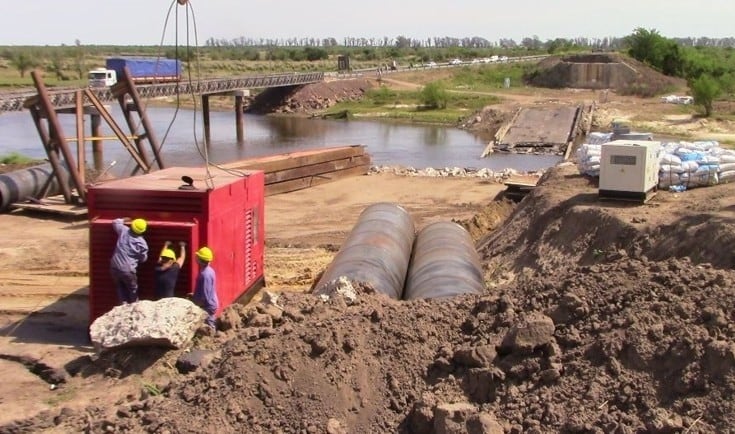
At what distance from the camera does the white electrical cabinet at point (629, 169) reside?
1316 cm

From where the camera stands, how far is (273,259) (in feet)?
52.0

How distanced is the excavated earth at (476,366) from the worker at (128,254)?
1.34 metres

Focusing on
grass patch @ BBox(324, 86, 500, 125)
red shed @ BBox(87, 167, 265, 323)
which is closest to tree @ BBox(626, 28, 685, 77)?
grass patch @ BBox(324, 86, 500, 125)

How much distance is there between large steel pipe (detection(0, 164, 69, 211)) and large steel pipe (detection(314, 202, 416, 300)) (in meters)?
10.1

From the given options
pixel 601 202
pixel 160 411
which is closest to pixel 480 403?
pixel 160 411

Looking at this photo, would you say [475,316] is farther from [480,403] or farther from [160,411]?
[160,411]

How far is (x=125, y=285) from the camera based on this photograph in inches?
379

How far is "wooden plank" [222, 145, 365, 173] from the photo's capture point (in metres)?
22.5

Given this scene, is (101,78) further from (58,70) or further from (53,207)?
(58,70)

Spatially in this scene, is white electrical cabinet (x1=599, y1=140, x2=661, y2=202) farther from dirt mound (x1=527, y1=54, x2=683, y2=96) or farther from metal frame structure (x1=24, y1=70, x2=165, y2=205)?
dirt mound (x1=527, y1=54, x2=683, y2=96)

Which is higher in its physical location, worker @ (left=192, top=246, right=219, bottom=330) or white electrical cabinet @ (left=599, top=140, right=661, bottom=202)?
white electrical cabinet @ (left=599, top=140, right=661, bottom=202)

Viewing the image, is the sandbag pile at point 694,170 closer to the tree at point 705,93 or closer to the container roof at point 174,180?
the container roof at point 174,180

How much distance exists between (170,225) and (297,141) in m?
40.4

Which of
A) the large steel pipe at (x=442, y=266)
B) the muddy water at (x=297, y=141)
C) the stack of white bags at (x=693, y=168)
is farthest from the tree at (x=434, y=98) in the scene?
the large steel pipe at (x=442, y=266)
